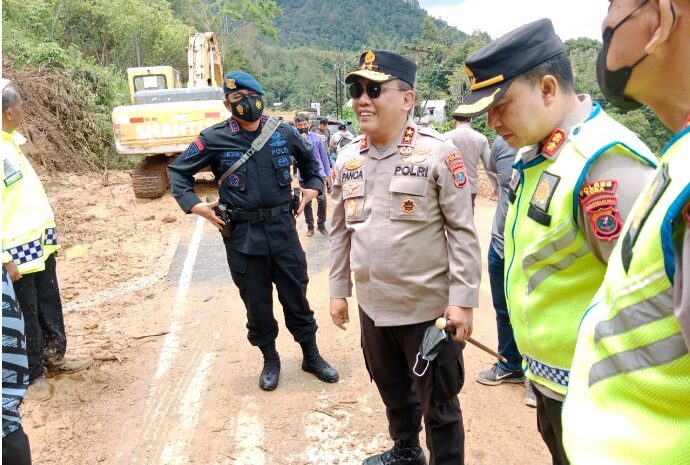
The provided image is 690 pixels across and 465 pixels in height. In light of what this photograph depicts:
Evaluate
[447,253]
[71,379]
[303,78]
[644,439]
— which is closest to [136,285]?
[71,379]

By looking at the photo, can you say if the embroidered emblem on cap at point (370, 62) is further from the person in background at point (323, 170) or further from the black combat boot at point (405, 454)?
the person in background at point (323, 170)

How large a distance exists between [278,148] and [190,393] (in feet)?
5.95

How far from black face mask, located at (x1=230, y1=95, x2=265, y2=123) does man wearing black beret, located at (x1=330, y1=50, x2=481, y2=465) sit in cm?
128

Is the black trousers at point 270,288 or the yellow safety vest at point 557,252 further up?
the yellow safety vest at point 557,252

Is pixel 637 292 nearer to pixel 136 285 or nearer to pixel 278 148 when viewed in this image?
pixel 278 148

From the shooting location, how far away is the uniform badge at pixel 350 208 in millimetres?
2574

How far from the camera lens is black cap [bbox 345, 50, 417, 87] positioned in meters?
2.45

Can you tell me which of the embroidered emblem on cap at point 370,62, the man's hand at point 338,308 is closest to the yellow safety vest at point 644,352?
the embroidered emblem on cap at point 370,62

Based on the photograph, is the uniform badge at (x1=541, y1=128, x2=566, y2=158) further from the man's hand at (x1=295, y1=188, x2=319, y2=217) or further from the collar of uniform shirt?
the man's hand at (x1=295, y1=188, x2=319, y2=217)

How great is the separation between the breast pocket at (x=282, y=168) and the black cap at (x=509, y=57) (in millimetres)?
2086

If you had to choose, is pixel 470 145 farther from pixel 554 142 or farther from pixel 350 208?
pixel 554 142

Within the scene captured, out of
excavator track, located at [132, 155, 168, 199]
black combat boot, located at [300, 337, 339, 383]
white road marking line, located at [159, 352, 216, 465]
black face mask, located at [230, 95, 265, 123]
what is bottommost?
white road marking line, located at [159, 352, 216, 465]

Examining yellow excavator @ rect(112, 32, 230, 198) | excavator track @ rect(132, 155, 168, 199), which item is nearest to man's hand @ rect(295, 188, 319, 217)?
yellow excavator @ rect(112, 32, 230, 198)

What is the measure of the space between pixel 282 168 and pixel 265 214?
1.15ft
